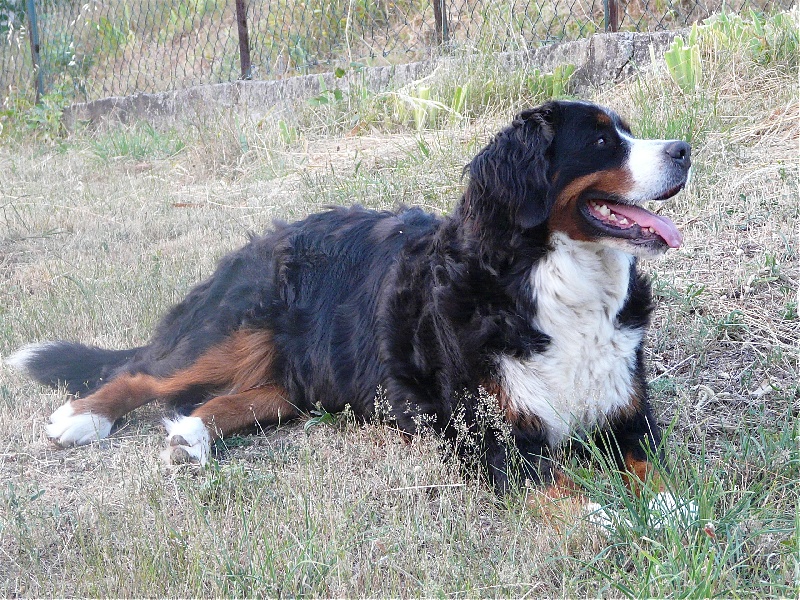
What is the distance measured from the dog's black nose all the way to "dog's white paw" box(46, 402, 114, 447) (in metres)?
2.47

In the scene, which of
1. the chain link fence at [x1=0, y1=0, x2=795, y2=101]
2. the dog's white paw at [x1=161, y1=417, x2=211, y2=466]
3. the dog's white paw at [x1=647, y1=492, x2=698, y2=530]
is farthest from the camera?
the chain link fence at [x1=0, y1=0, x2=795, y2=101]

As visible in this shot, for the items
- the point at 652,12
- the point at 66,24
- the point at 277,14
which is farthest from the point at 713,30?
the point at 66,24

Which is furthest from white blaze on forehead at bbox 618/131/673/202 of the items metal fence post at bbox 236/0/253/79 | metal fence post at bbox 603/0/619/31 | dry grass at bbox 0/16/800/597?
metal fence post at bbox 236/0/253/79

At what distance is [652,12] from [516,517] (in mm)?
7544

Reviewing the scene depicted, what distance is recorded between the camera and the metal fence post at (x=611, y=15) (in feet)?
26.6

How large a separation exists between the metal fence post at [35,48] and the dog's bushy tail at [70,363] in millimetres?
9406

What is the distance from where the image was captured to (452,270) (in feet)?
10.6

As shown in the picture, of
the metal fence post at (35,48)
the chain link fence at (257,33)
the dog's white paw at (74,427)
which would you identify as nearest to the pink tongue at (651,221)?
the dog's white paw at (74,427)

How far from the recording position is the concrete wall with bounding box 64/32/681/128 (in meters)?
7.65

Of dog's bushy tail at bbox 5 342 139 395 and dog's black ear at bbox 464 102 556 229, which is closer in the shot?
dog's black ear at bbox 464 102 556 229

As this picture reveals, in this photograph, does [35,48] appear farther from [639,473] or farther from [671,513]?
[671,513]

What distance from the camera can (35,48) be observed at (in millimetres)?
12602

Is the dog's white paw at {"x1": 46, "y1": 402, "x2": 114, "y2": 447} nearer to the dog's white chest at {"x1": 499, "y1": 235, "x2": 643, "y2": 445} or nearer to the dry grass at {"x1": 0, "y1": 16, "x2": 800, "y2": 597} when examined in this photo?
the dry grass at {"x1": 0, "y1": 16, "x2": 800, "y2": 597}

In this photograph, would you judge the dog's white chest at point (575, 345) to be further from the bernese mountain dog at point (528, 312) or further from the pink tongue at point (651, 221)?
the pink tongue at point (651, 221)
